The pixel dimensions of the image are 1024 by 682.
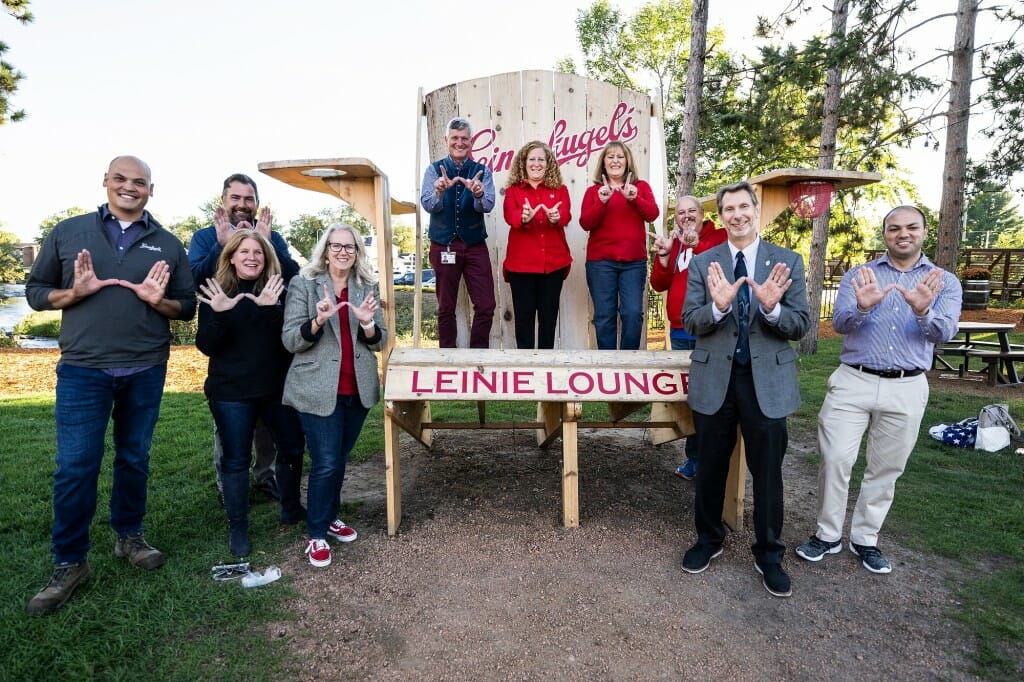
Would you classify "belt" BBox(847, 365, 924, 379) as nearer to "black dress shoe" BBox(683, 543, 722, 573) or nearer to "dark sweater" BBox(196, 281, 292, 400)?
"black dress shoe" BBox(683, 543, 722, 573)

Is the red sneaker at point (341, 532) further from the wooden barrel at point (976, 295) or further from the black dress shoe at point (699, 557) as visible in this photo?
the wooden barrel at point (976, 295)

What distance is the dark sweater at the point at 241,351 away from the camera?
3262 mm

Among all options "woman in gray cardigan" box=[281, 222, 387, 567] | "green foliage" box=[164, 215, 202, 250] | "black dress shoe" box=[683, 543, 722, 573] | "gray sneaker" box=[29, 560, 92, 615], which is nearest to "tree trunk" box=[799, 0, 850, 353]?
"black dress shoe" box=[683, 543, 722, 573]

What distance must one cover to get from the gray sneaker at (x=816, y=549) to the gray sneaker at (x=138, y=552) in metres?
3.49

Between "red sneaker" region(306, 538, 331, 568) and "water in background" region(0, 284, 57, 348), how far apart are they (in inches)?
410

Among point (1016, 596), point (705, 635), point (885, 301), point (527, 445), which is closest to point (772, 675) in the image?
point (705, 635)

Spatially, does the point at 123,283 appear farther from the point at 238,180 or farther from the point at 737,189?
the point at 737,189

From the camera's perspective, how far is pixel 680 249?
4422mm

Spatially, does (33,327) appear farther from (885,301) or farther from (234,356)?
(885,301)

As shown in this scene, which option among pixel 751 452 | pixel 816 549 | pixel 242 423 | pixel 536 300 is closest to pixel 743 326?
pixel 751 452

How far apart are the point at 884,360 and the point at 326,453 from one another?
2986 mm

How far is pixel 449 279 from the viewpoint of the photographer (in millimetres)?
4691

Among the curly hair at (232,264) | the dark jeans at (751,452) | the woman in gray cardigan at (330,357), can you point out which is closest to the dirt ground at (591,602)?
the dark jeans at (751,452)

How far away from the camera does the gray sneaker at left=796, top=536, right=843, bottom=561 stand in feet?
11.7
